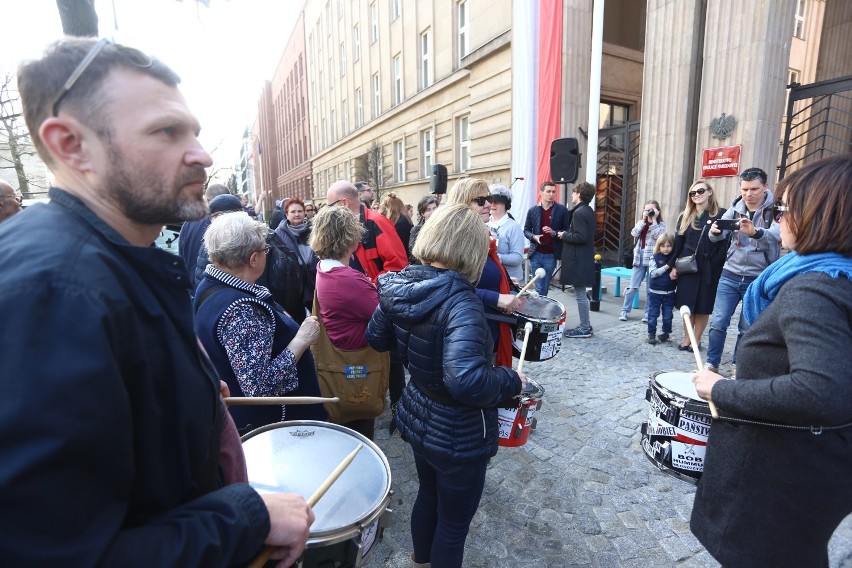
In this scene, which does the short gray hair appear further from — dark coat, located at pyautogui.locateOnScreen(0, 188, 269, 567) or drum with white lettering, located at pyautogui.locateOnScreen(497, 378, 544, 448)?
drum with white lettering, located at pyautogui.locateOnScreen(497, 378, 544, 448)

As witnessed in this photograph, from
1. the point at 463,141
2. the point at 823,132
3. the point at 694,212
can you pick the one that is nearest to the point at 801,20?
the point at 823,132

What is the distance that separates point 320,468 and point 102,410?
1.04m

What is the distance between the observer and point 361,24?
23.6m

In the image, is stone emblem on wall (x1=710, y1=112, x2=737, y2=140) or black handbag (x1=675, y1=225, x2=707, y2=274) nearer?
black handbag (x1=675, y1=225, x2=707, y2=274)

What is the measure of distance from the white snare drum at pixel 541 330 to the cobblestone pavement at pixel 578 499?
84 cm

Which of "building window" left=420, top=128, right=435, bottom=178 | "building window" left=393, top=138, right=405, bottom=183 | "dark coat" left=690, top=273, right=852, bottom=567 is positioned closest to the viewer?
"dark coat" left=690, top=273, right=852, bottom=567

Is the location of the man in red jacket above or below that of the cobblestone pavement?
above

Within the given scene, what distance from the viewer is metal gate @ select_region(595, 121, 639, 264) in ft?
36.4

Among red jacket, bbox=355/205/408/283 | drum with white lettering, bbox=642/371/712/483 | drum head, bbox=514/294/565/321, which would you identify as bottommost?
drum with white lettering, bbox=642/371/712/483

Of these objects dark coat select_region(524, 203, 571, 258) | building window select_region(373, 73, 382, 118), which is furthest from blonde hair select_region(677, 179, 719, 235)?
building window select_region(373, 73, 382, 118)

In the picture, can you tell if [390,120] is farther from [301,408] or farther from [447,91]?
[301,408]

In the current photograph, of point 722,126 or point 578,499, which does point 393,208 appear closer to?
point 578,499

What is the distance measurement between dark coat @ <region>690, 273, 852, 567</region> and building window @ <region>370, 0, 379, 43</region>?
77.7 ft

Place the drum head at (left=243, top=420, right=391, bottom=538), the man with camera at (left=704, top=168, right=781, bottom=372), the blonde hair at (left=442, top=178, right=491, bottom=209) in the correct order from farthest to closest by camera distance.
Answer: the man with camera at (left=704, top=168, right=781, bottom=372) → the blonde hair at (left=442, top=178, right=491, bottom=209) → the drum head at (left=243, top=420, right=391, bottom=538)
